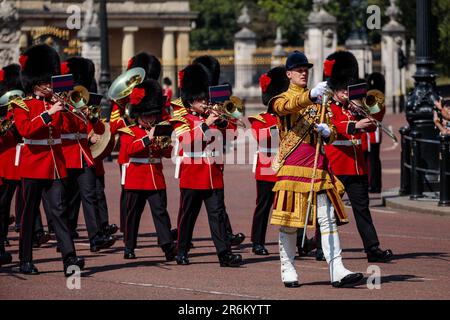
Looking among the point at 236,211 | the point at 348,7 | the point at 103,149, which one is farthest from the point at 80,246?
the point at 348,7

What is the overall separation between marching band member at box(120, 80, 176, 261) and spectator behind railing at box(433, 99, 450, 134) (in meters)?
5.25

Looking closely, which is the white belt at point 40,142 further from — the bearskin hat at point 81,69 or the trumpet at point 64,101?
the bearskin hat at point 81,69

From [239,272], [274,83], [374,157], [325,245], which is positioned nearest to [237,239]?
[274,83]

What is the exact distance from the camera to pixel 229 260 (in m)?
12.4

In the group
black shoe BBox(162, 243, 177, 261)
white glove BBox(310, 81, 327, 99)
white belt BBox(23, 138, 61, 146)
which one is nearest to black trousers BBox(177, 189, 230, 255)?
black shoe BBox(162, 243, 177, 261)

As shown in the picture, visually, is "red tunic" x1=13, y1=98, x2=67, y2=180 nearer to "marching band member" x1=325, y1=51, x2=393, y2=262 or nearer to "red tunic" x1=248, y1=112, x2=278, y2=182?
"red tunic" x1=248, y1=112, x2=278, y2=182

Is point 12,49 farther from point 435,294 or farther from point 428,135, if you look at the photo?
point 435,294

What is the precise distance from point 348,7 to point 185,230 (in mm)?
46347

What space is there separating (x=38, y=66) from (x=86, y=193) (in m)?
2.26

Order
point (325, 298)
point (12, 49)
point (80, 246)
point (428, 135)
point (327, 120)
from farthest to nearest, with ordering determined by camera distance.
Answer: point (12, 49), point (428, 135), point (80, 246), point (327, 120), point (325, 298)

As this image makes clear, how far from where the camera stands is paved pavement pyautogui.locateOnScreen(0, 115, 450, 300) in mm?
10742

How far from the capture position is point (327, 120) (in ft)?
36.6

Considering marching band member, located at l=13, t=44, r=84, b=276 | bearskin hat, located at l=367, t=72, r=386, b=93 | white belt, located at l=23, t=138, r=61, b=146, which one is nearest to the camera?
marching band member, located at l=13, t=44, r=84, b=276

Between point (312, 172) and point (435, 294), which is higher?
point (312, 172)
